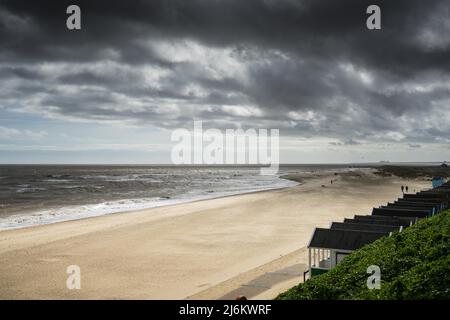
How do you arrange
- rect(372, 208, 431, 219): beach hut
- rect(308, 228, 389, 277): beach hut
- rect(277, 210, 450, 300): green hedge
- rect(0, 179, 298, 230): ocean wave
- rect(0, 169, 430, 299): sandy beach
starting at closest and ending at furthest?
1. rect(277, 210, 450, 300): green hedge
2. rect(308, 228, 389, 277): beach hut
3. rect(0, 169, 430, 299): sandy beach
4. rect(372, 208, 431, 219): beach hut
5. rect(0, 179, 298, 230): ocean wave

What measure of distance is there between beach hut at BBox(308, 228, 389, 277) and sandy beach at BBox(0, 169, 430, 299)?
203cm

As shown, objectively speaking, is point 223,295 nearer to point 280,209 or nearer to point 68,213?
point 280,209

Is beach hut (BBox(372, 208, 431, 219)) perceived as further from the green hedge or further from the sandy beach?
the green hedge

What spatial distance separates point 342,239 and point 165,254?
509 inches

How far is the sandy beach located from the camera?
64.5 ft

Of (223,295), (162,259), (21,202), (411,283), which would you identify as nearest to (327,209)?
(162,259)

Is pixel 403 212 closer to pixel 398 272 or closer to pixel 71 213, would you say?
pixel 398 272

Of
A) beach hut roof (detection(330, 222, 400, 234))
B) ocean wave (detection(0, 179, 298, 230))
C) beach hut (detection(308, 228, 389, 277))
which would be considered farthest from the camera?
ocean wave (detection(0, 179, 298, 230))

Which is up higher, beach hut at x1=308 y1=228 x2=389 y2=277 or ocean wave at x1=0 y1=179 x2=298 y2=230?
beach hut at x1=308 y1=228 x2=389 y2=277

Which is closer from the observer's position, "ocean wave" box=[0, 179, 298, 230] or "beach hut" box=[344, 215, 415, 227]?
"beach hut" box=[344, 215, 415, 227]

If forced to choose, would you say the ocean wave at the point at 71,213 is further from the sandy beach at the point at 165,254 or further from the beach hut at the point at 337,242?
the beach hut at the point at 337,242

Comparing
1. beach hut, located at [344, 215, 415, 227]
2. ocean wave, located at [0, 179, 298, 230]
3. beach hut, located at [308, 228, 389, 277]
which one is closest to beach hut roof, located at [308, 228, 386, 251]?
beach hut, located at [308, 228, 389, 277]

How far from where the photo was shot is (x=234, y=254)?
1040 inches
